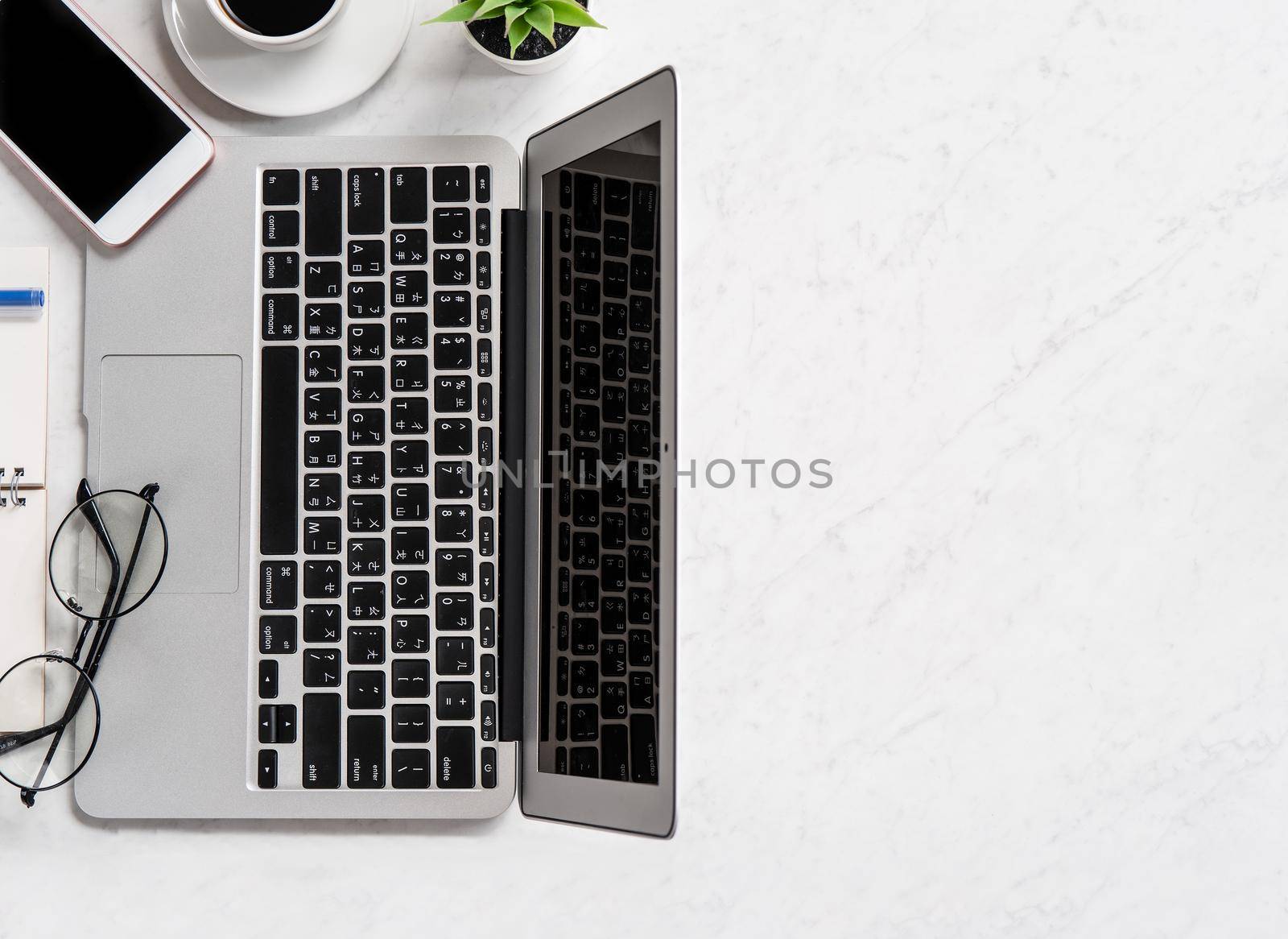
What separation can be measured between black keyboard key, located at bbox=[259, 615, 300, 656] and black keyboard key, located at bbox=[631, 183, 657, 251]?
0.41 m

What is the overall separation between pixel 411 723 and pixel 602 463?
0.27 m

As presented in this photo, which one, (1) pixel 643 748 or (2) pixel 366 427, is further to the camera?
(2) pixel 366 427

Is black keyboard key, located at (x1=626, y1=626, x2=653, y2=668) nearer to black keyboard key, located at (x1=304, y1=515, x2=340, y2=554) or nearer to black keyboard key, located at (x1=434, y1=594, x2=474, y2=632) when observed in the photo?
black keyboard key, located at (x1=434, y1=594, x2=474, y2=632)

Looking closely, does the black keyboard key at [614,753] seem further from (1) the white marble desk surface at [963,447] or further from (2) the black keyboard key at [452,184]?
(2) the black keyboard key at [452,184]

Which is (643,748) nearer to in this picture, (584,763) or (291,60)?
(584,763)

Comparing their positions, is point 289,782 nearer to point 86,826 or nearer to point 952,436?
point 86,826

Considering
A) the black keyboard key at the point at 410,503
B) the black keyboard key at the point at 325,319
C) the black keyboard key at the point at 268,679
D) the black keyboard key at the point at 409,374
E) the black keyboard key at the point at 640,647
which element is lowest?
the black keyboard key at the point at 268,679

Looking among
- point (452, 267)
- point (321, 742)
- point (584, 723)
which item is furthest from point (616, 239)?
point (321, 742)

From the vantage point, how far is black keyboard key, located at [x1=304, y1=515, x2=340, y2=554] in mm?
677

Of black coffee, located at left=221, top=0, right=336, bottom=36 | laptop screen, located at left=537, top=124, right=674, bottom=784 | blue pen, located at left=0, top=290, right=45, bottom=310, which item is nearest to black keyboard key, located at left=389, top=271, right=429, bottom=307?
laptop screen, located at left=537, top=124, right=674, bottom=784

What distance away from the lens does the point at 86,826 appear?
708 mm

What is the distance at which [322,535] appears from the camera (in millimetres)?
678

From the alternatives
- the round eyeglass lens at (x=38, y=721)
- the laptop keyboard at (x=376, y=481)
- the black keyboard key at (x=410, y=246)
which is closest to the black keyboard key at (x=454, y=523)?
the laptop keyboard at (x=376, y=481)

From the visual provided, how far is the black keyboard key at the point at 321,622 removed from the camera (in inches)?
26.5
